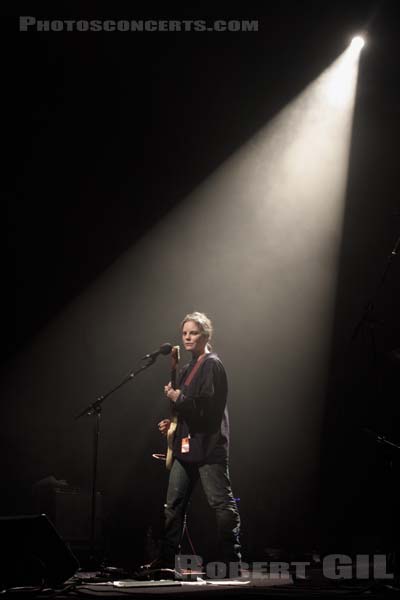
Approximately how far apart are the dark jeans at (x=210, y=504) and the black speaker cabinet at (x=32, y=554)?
3.84 ft

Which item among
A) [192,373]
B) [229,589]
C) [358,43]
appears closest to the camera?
[229,589]

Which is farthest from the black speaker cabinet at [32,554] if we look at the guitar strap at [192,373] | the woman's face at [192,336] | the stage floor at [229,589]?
the woman's face at [192,336]

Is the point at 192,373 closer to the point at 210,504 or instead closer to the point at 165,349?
the point at 165,349

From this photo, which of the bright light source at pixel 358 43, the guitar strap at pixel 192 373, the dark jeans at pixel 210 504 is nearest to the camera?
the dark jeans at pixel 210 504

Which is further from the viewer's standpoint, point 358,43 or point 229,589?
point 358,43

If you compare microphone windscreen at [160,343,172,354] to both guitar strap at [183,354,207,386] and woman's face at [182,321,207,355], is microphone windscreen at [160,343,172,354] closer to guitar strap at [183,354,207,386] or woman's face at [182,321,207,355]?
woman's face at [182,321,207,355]

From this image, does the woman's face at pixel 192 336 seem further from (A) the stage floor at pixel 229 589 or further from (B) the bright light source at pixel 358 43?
(B) the bright light source at pixel 358 43

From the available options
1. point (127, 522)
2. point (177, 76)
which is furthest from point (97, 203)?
point (127, 522)

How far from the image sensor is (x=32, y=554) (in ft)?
9.73

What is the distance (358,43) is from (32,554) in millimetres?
6007

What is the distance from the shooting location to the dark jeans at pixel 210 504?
4.12 m

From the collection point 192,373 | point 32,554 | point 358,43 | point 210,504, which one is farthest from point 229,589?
point 358,43

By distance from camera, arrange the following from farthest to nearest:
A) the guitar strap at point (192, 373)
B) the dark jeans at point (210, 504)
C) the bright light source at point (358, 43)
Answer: the bright light source at point (358, 43) < the guitar strap at point (192, 373) < the dark jeans at point (210, 504)

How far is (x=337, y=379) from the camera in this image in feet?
21.8
